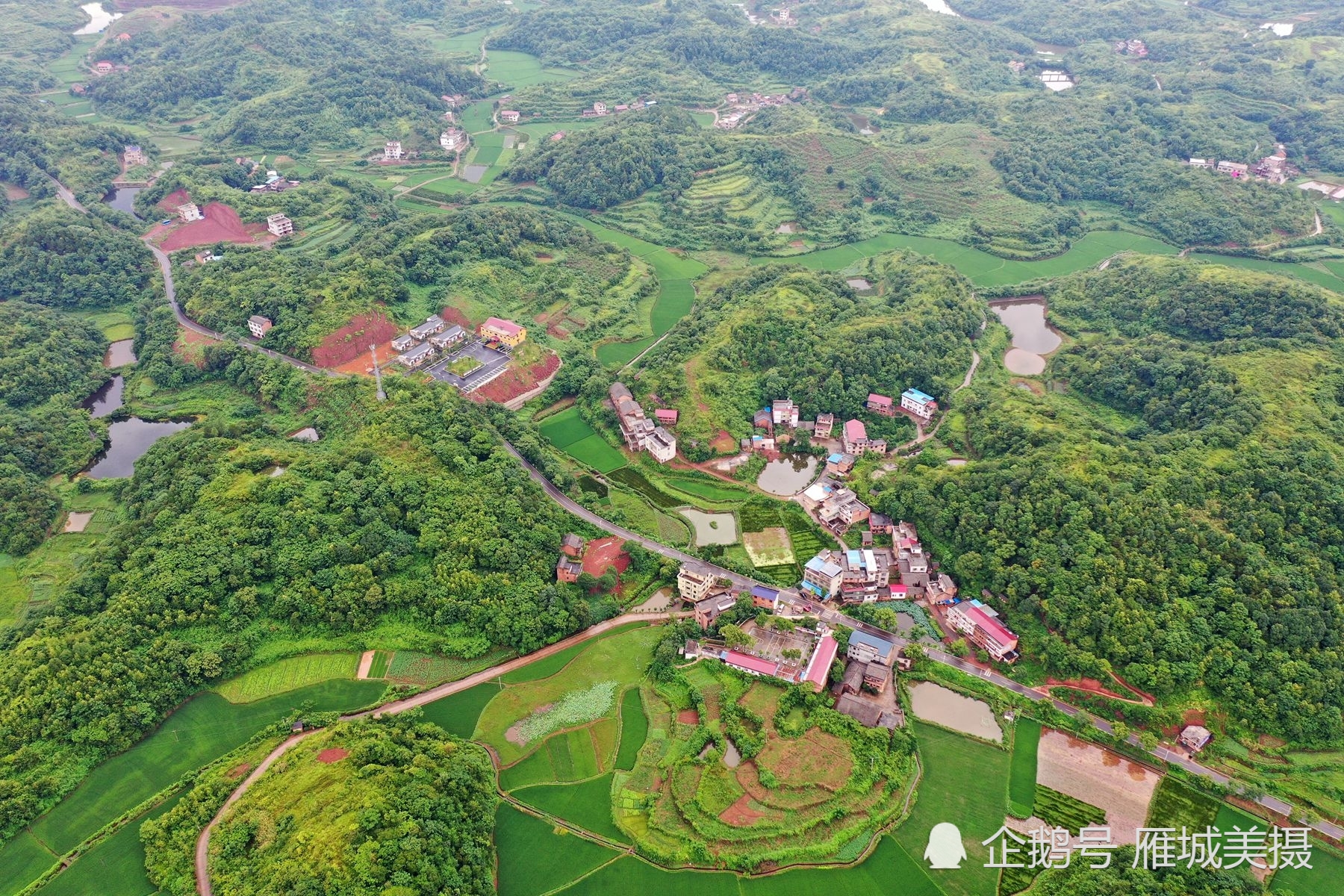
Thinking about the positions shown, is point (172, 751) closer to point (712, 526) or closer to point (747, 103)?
point (712, 526)

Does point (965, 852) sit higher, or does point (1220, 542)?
point (1220, 542)

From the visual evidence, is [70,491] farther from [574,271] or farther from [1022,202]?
[1022,202]

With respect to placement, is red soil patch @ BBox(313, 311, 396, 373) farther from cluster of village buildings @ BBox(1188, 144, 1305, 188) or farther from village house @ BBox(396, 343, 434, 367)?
cluster of village buildings @ BBox(1188, 144, 1305, 188)

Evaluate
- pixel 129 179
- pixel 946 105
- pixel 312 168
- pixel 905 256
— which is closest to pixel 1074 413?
pixel 905 256

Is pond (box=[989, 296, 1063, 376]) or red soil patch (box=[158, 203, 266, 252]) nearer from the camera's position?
pond (box=[989, 296, 1063, 376])

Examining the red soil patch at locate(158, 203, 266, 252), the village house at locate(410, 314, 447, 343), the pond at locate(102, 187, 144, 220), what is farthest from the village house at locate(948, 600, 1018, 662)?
the pond at locate(102, 187, 144, 220)

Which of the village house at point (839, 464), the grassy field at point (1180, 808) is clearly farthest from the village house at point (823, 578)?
the grassy field at point (1180, 808)
